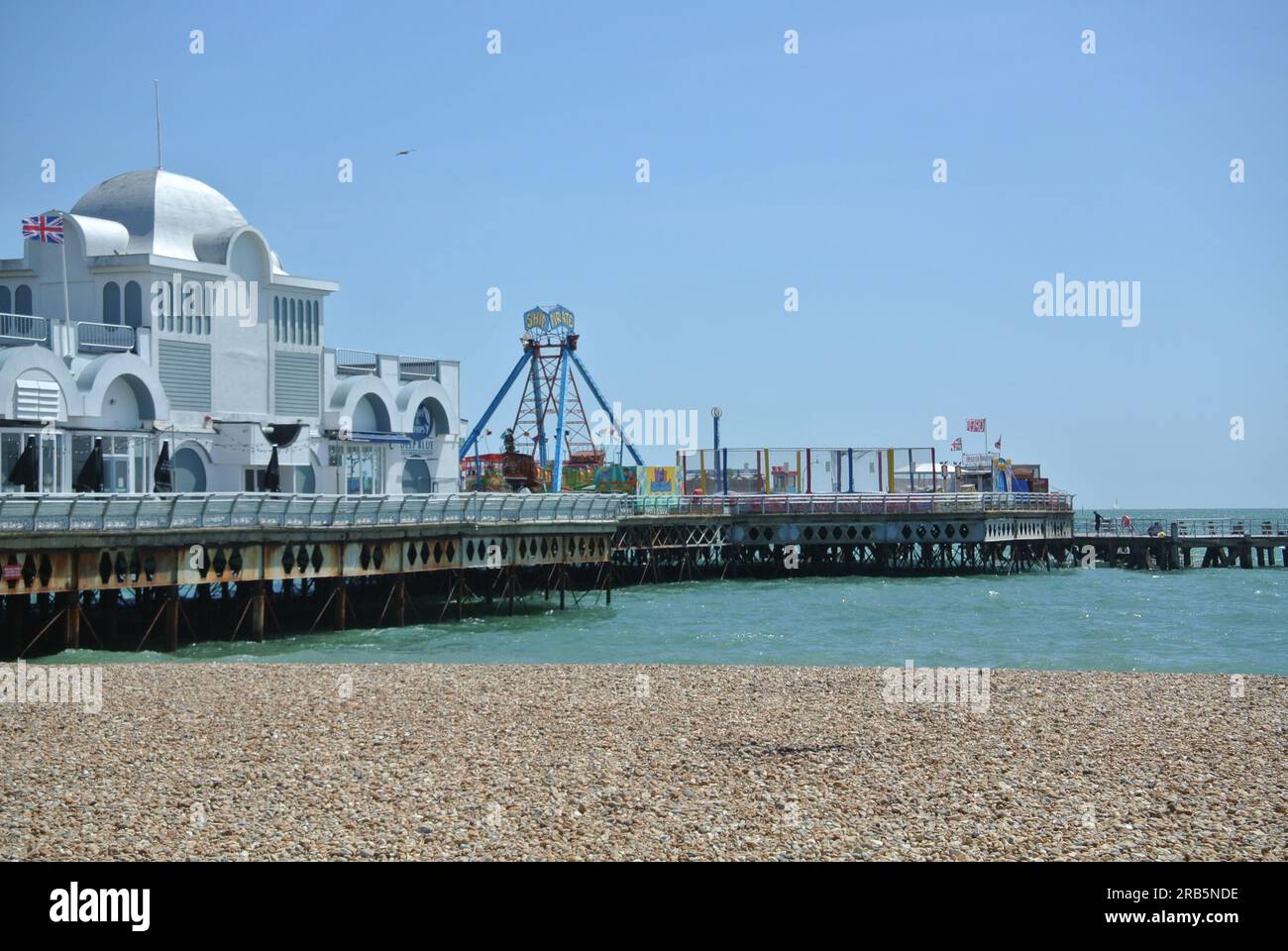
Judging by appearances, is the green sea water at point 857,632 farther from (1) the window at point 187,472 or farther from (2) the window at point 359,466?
(1) the window at point 187,472

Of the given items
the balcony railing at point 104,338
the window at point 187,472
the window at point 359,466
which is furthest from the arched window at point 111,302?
the window at point 359,466

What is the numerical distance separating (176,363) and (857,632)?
20.9 metres

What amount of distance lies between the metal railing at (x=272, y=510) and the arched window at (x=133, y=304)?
31.4 feet

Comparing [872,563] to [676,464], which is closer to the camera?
[872,563]

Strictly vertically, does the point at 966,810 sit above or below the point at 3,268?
below

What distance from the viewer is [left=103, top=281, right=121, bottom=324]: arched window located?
4275 centimetres

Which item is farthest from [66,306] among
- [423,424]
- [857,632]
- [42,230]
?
[857,632]

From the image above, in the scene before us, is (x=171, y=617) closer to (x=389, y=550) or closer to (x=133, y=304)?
(x=389, y=550)

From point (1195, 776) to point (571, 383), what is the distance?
77.7 meters

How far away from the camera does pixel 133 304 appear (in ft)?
140

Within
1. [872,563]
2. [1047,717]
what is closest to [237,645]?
[1047,717]

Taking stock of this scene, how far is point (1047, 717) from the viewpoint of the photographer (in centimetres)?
2059
